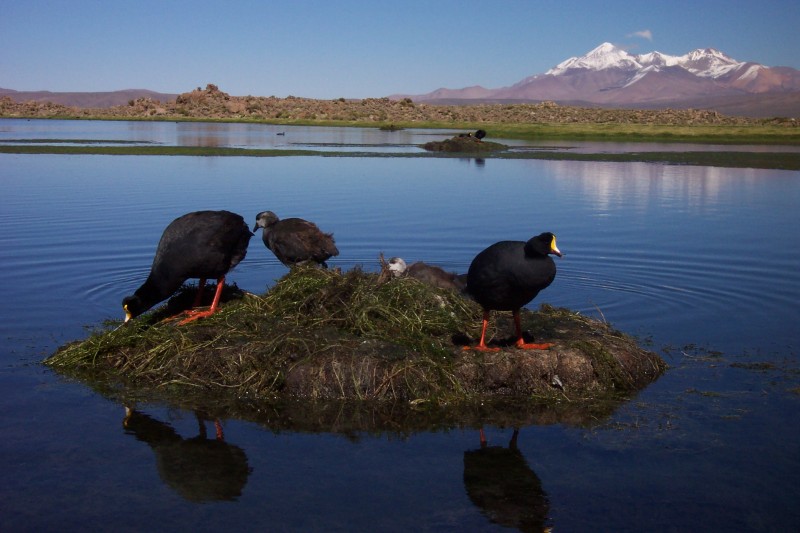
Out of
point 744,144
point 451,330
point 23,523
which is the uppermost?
point 744,144

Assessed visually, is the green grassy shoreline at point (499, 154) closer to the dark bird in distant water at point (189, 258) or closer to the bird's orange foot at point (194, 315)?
the dark bird in distant water at point (189, 258)

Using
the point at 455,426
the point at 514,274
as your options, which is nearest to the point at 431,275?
the point at 514,274

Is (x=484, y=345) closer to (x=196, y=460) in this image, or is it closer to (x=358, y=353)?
(x=358, y=353)

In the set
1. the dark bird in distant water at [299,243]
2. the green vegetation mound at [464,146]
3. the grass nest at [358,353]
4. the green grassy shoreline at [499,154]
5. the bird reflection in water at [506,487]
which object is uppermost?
the green vegetation mound at [464,146]

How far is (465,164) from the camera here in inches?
1571

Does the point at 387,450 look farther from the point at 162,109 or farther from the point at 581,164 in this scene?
the point at 162,109

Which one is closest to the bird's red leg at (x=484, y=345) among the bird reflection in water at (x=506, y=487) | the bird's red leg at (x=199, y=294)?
the bird reflection in water at (x=506, y=487)

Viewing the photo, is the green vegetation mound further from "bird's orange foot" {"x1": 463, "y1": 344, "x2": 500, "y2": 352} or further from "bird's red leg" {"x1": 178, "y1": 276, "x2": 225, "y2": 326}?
"bird's orange foot" {"x1": 463, "y1": 344, "x2": 500, "y2": 352}

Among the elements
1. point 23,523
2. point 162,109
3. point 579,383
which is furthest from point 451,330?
point 162,109

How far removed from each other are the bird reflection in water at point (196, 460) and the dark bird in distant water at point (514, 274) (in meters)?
3.50

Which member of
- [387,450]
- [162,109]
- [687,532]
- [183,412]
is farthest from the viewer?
[162,109]

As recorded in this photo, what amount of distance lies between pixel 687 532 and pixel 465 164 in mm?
33670

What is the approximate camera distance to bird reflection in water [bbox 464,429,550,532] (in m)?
7.25

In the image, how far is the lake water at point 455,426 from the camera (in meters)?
7.37
